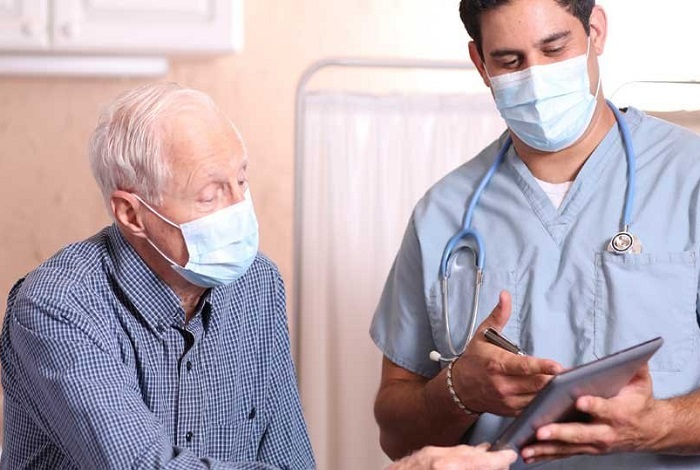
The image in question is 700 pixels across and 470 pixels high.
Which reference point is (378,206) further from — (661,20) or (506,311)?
(506,311)

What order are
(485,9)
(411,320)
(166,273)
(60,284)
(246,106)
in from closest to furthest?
(60,284)
(166,273)
(485,9)
(411,320)
(246,106)

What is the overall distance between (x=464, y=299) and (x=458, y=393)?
0.18 meters

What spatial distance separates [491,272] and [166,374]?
1.71 ft

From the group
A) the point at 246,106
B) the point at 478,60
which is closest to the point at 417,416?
the point at 478,60

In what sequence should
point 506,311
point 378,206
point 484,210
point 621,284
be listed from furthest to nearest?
1. point 378,206
2. point 484,210
3. point 621,284
4. point 506,311

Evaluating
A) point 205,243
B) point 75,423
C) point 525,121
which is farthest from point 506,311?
point 75,423

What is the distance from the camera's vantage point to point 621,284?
162 centimetres

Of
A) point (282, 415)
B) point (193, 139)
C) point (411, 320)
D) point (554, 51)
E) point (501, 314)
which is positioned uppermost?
point (554, 51)

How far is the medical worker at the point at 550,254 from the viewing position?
1603 mm

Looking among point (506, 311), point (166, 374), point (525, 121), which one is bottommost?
point (166, 374)

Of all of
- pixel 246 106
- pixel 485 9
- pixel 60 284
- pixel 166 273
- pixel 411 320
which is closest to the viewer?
pixel 60 284

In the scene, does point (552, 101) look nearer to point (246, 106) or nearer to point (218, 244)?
point (218, 244)

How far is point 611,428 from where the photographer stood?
1.45 meters

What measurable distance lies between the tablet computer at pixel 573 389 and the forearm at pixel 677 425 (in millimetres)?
86
